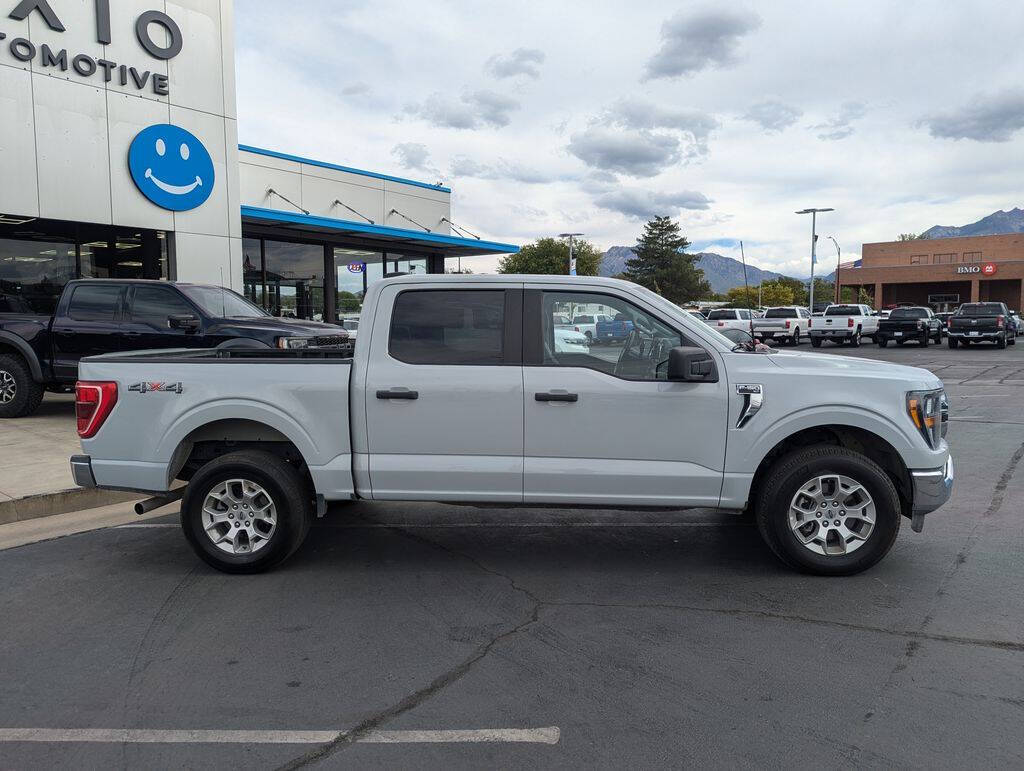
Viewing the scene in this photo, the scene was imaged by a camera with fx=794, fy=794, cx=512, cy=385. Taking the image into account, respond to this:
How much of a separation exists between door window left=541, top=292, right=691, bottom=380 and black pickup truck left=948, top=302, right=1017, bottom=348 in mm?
30263

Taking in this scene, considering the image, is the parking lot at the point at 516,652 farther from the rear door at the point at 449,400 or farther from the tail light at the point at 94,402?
the tail light at the point at 94,402

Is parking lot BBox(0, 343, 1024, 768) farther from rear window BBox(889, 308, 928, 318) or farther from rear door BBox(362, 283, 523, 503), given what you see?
rear window BBox(889, 308, 928, 318)

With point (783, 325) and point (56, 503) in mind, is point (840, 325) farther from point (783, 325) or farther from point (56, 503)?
point (56, 503)

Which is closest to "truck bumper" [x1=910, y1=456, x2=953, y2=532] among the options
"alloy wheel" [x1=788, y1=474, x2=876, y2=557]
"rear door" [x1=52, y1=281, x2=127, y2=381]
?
"alloy wheel" [x1=788, y1=474, x2=876, y2=557]

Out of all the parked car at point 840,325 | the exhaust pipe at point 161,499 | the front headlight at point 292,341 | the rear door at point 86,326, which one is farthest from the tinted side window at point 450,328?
the parked car at point 840,325

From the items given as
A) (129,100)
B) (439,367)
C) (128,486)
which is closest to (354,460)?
(439,367)

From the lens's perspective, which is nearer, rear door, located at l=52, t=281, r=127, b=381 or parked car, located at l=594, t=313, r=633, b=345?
parked car, located at l=594, t=313, r=633, b=345

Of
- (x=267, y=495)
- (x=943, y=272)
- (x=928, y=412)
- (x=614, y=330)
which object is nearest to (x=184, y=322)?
(x=267, y=495)

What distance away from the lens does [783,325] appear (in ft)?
114

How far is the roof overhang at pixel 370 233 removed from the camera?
19984mm

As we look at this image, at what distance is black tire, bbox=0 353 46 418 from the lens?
11055 millimetres

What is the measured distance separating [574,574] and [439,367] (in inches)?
63.8

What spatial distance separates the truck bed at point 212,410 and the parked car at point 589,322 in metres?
1.50

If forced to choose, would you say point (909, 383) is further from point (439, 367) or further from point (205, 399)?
point (205, 399)
